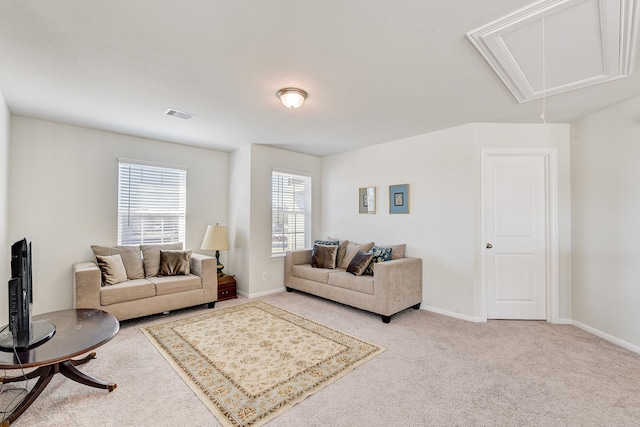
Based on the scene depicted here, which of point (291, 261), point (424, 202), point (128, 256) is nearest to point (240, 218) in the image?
point (291, 261)

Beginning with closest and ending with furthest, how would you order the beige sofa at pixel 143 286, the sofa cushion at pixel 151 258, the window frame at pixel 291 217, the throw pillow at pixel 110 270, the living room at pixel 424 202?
the living room at pixel 424 202
the beige sofa at pixel 143 286
the throw pillow at pixel 110 270
the sofa cushion at pixel 151 258
the window frame at pixel 291 217

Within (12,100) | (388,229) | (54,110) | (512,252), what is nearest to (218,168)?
(54,110)

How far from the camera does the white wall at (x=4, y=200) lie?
2836 millimetres

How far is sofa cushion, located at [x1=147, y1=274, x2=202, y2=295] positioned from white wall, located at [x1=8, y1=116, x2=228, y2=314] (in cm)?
102

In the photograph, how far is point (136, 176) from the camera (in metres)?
4.19

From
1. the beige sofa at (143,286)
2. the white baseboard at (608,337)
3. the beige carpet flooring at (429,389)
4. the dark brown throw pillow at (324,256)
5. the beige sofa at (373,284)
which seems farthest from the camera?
the dark brown throw pillow at (324,256)

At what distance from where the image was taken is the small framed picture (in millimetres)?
4719

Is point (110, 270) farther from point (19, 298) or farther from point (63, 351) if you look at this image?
point (63, 351)

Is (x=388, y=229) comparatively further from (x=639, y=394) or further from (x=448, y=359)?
(x=639, y=394)

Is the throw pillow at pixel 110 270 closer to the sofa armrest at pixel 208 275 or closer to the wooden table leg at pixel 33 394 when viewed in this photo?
the sofa armrest at pixel 208 275

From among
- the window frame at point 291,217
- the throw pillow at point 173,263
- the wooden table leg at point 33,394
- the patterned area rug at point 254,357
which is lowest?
the patterned area rug at point 254,357

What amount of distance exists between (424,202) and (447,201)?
0.33 meters

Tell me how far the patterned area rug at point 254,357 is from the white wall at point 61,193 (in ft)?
5.01

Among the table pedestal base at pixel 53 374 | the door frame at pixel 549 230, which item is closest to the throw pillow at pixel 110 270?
the table pedestal base at pixel 53 374
